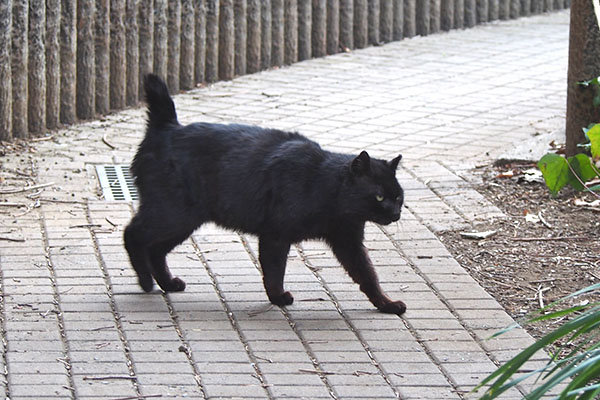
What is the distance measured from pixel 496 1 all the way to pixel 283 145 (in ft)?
24.8

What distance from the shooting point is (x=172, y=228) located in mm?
4727

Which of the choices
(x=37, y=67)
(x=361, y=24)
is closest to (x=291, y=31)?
(x=361, y=24)

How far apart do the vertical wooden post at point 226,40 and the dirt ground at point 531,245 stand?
3.15 meters

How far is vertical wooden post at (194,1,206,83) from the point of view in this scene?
8.72 m

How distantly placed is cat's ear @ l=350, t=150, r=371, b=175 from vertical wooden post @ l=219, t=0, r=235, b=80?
4.72 m

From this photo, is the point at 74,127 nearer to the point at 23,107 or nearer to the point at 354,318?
the point at 23,107

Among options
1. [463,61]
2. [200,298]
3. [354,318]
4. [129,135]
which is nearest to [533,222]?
[354,318]

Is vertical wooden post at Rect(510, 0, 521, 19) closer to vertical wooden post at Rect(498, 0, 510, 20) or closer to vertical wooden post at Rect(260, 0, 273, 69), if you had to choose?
vertical wooden post at Rect(498, 0, 510, 20)

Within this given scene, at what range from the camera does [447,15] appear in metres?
11.2

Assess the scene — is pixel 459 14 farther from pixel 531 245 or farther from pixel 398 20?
pixel 531 245

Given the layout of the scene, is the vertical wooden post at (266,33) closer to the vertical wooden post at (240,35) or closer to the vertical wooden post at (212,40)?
the vertical wooden post at (240,35)

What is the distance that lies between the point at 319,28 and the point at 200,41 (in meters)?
1.59

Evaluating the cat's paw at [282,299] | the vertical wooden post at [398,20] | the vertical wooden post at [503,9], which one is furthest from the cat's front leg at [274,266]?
the vertical wooden post at [503,9]

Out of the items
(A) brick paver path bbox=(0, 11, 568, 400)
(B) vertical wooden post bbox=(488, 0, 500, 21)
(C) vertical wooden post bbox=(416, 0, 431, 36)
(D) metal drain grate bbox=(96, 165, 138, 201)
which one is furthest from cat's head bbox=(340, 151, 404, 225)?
(B) vertical wooden post bbox=(488, 0, 500, 21)
